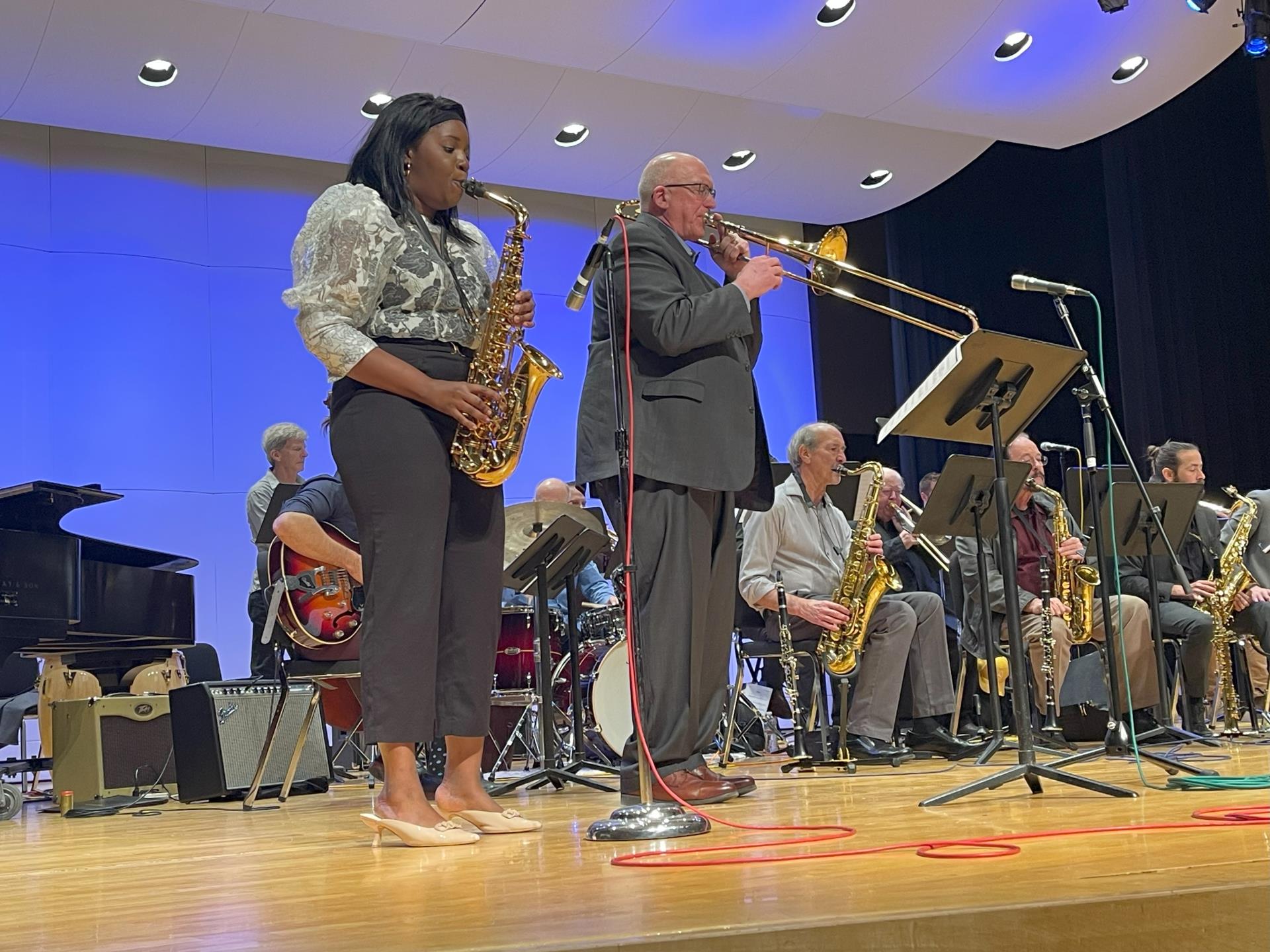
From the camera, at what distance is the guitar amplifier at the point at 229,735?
4742 millimetres

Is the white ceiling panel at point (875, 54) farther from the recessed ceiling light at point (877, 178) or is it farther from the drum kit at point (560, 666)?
the drum kit at point (560, 666)

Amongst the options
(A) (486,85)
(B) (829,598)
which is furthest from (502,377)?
(A) (486,85)

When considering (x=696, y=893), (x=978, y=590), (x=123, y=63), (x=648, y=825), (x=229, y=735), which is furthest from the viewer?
(x=123, y=63)

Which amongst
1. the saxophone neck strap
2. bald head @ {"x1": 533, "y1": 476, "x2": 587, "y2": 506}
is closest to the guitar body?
the saxophone neck strap

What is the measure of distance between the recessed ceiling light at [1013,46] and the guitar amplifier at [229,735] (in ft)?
17.1

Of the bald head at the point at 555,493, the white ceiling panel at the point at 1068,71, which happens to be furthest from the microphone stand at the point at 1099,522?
the white ceiling panel at the point at 1068,71

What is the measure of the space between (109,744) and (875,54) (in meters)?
5.26

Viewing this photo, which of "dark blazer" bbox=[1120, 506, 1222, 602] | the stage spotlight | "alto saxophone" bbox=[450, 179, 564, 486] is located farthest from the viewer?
"dark blazer" bbox=[1120, 506, 1222, 602]

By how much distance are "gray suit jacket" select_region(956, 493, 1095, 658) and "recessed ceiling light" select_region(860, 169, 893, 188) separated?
3.83 m

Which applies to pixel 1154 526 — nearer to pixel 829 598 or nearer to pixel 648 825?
pixel 829 598

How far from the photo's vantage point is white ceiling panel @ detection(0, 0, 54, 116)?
631cm

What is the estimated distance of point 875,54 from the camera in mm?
7211

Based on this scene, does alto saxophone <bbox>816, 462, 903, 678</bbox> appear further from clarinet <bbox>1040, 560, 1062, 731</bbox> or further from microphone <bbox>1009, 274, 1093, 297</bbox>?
microphone <bbox>1009, 274, 1093, 297</bbox>

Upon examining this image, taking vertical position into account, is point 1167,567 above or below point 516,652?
above
